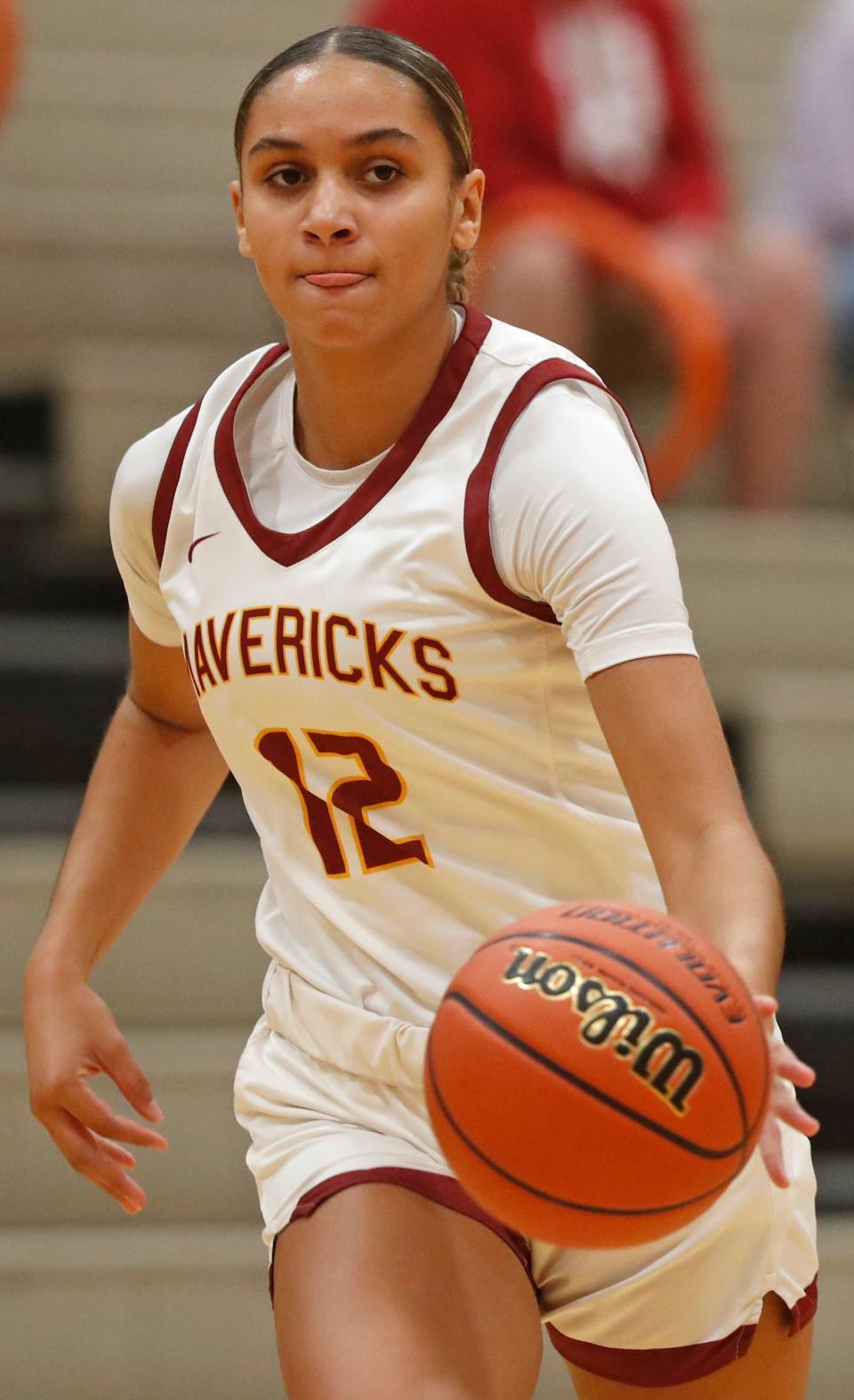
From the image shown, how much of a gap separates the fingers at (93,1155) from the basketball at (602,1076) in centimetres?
64

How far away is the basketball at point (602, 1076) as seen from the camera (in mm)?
1621

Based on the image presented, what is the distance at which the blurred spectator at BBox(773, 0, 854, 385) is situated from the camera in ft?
16.5

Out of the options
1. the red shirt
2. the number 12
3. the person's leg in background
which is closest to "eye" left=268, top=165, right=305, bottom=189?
the number 12

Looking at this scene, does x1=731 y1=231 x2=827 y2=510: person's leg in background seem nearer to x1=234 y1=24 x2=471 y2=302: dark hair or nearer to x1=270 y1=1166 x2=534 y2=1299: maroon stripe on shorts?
x1=234 y1=24 x2=471 y2=302: dark hair

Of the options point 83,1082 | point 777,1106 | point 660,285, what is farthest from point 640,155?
point 777,1106

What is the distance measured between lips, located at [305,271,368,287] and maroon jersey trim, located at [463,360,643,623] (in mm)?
182

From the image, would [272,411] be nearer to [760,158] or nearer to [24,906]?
[24,906]

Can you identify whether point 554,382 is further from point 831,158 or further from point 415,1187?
point 831,158

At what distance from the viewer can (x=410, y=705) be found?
203 cm

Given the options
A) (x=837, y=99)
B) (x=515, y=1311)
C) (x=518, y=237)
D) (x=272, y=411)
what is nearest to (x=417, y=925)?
(x=515, y=1311)

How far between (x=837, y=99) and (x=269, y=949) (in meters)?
3.49

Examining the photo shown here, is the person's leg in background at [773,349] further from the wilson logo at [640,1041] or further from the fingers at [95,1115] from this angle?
the wilson logo at [640,1041]

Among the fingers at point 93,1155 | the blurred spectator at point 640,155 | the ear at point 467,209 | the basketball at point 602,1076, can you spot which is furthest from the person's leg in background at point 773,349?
the basketball at point 602,1076

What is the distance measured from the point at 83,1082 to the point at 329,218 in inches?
36.7
